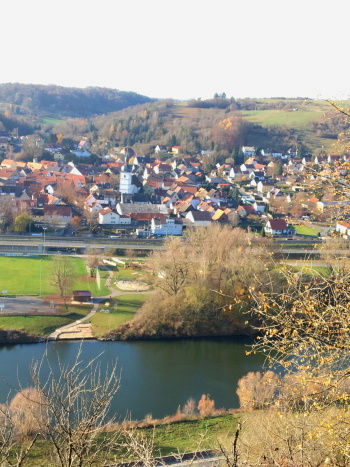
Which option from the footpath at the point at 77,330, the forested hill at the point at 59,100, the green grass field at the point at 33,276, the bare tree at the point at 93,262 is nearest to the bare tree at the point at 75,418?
the footpath at the point at 77,330

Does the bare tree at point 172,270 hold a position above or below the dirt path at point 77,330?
above

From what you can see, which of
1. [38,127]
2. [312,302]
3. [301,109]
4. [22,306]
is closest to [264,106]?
[301,109]

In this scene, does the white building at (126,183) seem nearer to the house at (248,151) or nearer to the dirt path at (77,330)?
the house at (248,151)

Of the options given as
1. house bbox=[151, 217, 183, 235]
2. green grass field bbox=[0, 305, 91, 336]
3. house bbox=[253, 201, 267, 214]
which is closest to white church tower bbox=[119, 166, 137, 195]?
house bbox=[151, 217, 183, 235]

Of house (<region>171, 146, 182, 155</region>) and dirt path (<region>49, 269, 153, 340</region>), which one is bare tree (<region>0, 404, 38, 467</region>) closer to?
dirt path (<region>49, 269, 153, 340</region>)

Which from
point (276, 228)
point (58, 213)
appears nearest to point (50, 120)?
point (58, 213)

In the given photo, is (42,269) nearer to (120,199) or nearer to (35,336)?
(35,336)

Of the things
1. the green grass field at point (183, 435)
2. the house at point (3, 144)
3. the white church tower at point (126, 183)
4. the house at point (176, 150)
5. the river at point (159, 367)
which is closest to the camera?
the green grass field at point (183, 435)
